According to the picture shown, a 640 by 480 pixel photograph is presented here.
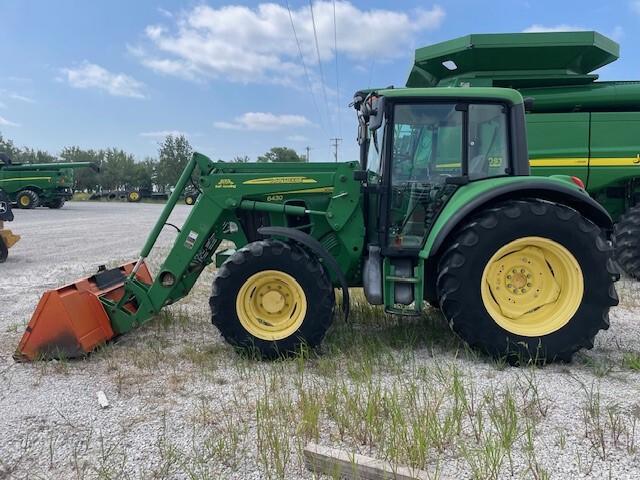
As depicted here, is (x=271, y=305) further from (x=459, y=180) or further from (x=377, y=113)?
(x=459, y=180)

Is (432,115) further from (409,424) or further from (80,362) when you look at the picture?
(80,362)

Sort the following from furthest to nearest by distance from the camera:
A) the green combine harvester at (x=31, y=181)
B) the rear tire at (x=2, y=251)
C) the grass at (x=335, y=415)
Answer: the green combine harvester at (x=31, y=181)
the rear tire at (x=2, y=251)
the grass at (x=335, y=415)

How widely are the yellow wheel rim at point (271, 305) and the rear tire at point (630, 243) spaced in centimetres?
566

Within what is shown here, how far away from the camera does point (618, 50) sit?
7.45 meters

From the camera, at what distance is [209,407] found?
10.3ft

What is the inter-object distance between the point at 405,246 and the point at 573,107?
206 inches

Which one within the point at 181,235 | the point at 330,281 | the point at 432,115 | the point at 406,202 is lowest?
the point at 330,281

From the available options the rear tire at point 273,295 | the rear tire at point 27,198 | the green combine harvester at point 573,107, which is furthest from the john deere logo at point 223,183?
the rear tire at point 27,198

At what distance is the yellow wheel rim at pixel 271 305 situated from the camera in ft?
13.0

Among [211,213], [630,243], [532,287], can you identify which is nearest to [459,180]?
[532,287]

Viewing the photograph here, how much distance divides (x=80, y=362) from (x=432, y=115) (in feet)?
11.5

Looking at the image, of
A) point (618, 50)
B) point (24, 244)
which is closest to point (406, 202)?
point (618, 50)

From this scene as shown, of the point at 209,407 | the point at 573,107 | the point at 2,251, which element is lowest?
the point at 209,407

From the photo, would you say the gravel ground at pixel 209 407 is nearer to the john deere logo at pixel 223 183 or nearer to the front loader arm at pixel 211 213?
the front loader arm at pixel 211 213
